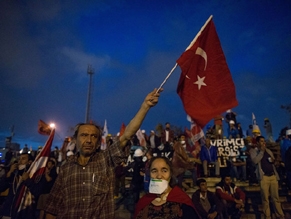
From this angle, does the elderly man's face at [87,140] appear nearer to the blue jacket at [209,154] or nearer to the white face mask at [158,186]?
the white face mask at [158,186]

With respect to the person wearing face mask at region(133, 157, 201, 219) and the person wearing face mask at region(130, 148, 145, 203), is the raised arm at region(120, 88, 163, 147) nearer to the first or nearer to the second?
the person wearing face mask at region(133, 157, 201, 219)

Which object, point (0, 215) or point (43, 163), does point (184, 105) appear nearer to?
point (43, 163)

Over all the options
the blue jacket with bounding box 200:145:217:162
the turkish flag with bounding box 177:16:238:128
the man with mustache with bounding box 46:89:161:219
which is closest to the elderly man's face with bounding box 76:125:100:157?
the man with mustache with bounding box 46:89:161:219

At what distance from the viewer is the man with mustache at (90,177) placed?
2.11 meters

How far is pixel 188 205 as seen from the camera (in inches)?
93.7

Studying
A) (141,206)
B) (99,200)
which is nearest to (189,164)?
(141,206)

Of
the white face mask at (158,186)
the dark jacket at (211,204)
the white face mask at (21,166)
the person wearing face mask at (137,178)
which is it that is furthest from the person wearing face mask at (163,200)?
the person wearing face mask at (137,178)

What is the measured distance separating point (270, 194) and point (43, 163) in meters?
6.55

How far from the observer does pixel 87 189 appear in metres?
2.13

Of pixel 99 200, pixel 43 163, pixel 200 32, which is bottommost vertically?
pixel 99 200

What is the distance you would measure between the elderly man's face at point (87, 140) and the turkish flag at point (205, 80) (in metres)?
2.02

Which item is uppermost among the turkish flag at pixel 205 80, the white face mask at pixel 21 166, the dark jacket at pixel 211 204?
the turkish flag at pixel 205 80

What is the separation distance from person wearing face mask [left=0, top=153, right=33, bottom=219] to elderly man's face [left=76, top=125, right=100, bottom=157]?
10.7 feet

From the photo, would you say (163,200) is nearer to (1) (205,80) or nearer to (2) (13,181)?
(1) (205,80)
